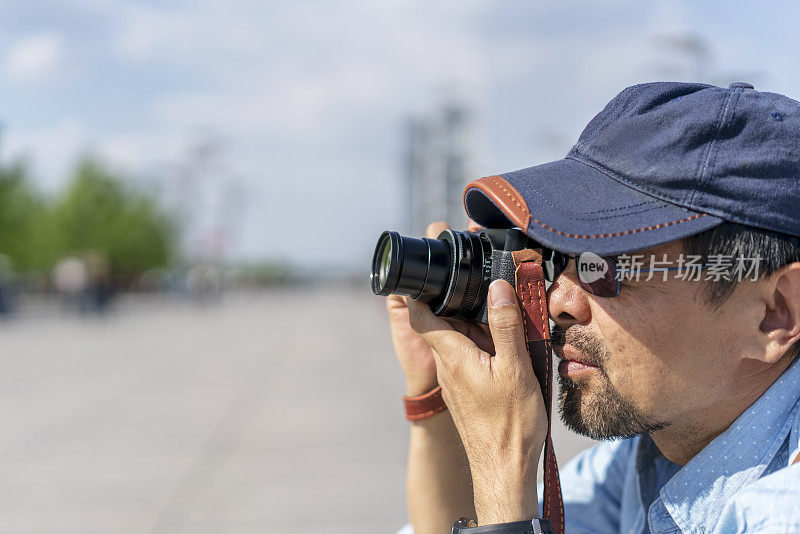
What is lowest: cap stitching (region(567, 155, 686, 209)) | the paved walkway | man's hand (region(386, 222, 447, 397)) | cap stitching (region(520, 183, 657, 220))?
the paved walkway

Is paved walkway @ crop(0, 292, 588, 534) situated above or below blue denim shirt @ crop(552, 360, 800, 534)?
below

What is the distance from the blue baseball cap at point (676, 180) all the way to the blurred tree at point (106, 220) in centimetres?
4790

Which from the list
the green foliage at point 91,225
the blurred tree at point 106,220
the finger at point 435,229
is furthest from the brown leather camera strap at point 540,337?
the blurred tree at point 106,220

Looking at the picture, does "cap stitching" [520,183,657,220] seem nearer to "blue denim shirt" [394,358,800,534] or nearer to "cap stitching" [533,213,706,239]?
"cap stitching" [533,213,706,239]

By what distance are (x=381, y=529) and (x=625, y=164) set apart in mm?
3563

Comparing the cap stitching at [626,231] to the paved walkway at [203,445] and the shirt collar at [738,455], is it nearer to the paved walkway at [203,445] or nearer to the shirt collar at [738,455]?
the shirt collar at [738,455]

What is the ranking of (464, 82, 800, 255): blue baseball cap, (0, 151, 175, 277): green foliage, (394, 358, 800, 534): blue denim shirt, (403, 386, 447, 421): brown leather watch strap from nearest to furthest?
1. (394, 358, 800, 534): blue denim shirt
2. (464, 82, 800, 255): blue baseball cap
3. (403, 386, 447, 421): brown leather watch strap
4. (0, 151, 175, 277): green foliage

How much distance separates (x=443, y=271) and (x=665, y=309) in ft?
1.40

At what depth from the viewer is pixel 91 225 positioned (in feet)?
156

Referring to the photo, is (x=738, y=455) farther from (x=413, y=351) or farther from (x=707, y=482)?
(x=413, y=351)

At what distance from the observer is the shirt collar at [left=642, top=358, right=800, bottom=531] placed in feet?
4.25

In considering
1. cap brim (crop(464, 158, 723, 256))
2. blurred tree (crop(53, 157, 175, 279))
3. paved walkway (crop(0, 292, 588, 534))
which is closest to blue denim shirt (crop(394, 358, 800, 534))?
cap brim (crop(464, 158, 723, 256))

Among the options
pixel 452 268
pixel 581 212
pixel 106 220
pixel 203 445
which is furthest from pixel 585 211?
pixel 106 220

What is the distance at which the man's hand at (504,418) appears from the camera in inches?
52.1
